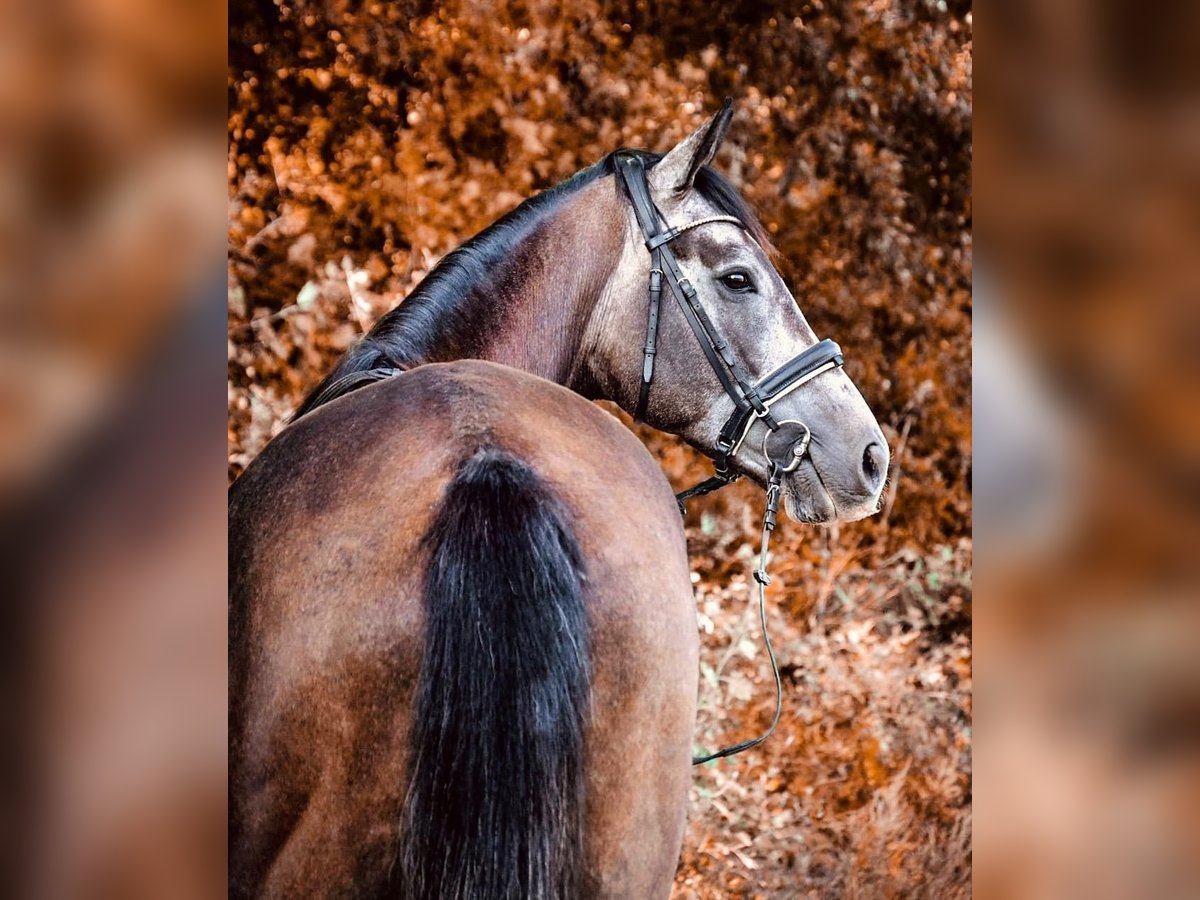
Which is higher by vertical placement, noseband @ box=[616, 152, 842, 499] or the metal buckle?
noseband @ box=[616, 152, 842, 499]

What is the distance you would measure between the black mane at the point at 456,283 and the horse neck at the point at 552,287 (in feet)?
0.05

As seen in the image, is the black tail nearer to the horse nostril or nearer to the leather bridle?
the leather bridle

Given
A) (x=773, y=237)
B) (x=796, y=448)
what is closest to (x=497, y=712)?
(x=796, y=448)

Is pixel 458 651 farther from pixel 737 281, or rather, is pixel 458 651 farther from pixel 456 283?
pixel 737 281

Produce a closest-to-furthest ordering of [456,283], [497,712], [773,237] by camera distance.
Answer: [497,712] → [456,283] → [773,237]

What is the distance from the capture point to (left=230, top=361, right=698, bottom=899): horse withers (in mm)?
930

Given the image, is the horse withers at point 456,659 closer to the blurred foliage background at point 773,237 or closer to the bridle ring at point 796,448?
the bridle ring at point 796,448

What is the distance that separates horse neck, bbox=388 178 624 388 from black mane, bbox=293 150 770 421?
16 mm

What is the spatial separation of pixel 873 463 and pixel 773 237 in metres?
1.88

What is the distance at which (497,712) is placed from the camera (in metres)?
0.93

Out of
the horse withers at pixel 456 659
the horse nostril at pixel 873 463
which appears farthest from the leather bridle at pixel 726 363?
the horse withers at pixel 456 659

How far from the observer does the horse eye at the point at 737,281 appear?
5.99 feet

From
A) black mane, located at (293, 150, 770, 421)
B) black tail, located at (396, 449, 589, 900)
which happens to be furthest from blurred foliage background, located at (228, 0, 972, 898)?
black tail, located at (396, 449, 589, 900)
